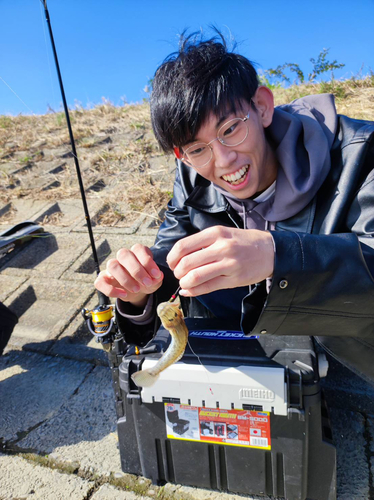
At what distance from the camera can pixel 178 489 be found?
6.86ft

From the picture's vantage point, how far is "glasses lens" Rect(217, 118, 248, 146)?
191 cm

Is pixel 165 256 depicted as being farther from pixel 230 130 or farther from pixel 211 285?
pixel 211 285

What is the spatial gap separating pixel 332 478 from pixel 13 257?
14.0 ft

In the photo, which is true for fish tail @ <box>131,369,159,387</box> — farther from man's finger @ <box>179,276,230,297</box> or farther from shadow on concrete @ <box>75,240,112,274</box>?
shadow on concrete @ <box>75,240,112,274</box>

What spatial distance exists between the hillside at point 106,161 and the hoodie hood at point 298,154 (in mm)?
2683

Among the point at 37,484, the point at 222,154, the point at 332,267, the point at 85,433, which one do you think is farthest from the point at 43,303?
the point at 332,267

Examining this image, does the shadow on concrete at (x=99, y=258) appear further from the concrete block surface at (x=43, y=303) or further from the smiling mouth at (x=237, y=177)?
the smiling mouth at (x=237, y=177)

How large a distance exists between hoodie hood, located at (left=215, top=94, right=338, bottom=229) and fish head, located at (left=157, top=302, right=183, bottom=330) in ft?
2.66

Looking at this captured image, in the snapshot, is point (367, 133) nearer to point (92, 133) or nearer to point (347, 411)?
point (347, 411)

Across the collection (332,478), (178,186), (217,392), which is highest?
(178,186)

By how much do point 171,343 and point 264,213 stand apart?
0.95m

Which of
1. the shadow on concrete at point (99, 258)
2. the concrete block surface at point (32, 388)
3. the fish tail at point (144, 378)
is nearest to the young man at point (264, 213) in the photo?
the fish tail at point (144, 378)

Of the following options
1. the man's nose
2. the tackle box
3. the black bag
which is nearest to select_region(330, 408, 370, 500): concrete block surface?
the tackle box

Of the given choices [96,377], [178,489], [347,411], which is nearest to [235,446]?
[178,489]
